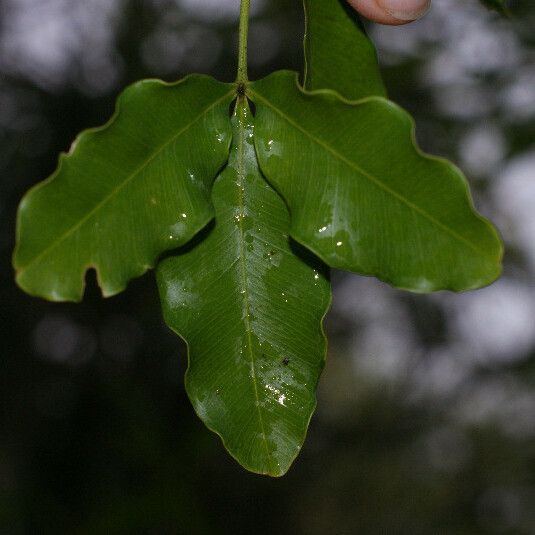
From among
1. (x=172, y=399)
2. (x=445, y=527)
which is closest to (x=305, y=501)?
(x=445, y=527)

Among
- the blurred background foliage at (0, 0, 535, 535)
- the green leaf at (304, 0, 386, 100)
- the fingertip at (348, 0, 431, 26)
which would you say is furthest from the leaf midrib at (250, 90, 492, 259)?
the blurred background foliage at (0, 0, 535, 535)

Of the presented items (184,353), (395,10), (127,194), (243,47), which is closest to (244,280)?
(127,194)

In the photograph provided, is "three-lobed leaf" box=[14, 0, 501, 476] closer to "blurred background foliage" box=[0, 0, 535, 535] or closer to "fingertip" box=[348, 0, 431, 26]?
"fingertip" box=[348, 0, 431, 26]

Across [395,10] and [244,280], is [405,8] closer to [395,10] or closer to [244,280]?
[395,10]

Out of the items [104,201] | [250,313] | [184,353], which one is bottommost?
[184,353]

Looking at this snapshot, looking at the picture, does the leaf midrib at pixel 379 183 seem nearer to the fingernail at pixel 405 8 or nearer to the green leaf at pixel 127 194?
the green leaf at pixel 127 194

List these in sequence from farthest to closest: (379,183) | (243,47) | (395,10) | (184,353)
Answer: (184,353) → (395,10) → (243,47) → (379,183)

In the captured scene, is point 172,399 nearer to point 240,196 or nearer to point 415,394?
point 415,394
